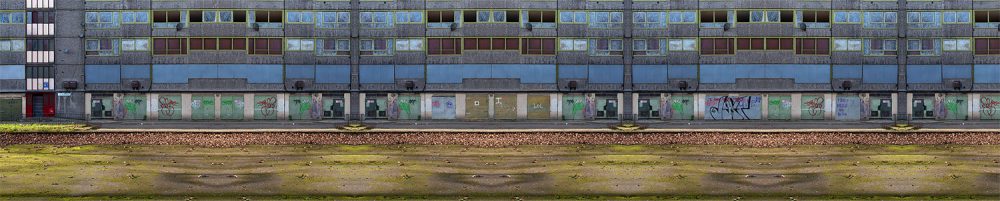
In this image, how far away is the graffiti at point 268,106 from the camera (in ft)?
269

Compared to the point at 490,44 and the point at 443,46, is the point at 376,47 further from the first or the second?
the point at 490,44

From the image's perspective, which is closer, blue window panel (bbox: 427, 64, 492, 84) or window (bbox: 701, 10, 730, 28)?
window (bbox: 701, 10, 730, 28)

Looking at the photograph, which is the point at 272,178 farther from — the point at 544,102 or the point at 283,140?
the point at 544,102

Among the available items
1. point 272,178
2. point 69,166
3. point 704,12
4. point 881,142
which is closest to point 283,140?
point 69,166

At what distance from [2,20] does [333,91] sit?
2503 cm

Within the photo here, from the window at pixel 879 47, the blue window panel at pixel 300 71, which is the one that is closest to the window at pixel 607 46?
the window at pixel 879 47

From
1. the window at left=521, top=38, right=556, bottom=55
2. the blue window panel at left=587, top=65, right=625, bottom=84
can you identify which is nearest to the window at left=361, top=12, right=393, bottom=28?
the window at left=521, top=38, right=556, bottom=55

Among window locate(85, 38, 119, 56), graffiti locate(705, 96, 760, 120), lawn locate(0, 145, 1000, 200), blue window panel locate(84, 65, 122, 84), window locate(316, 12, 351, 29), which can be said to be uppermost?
window locate(316, 12, 351, 29)

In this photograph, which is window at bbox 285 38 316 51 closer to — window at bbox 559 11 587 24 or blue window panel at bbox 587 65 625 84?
window at bbox 559 11 587 24

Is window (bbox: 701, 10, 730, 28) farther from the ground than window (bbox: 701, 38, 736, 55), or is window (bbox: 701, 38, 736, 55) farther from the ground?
window (bbox: 701, 10, 730, 28)

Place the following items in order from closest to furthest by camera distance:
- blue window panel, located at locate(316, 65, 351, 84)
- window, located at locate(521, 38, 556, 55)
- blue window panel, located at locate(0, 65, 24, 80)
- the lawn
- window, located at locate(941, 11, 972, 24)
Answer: the lawn < window, located at locate(941, 11, 972, 24) < window, located at locate(521, 38, 556, 55) < blue window panel, located at locate(316, 65, 351, 84) < blue window panel, located at locate(0, 65, 24, 80)

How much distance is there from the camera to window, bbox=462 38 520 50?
266 feet

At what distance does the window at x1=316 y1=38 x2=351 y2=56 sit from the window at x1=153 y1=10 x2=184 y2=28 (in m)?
10.3

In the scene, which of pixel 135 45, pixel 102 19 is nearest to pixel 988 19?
pixel 135 45
